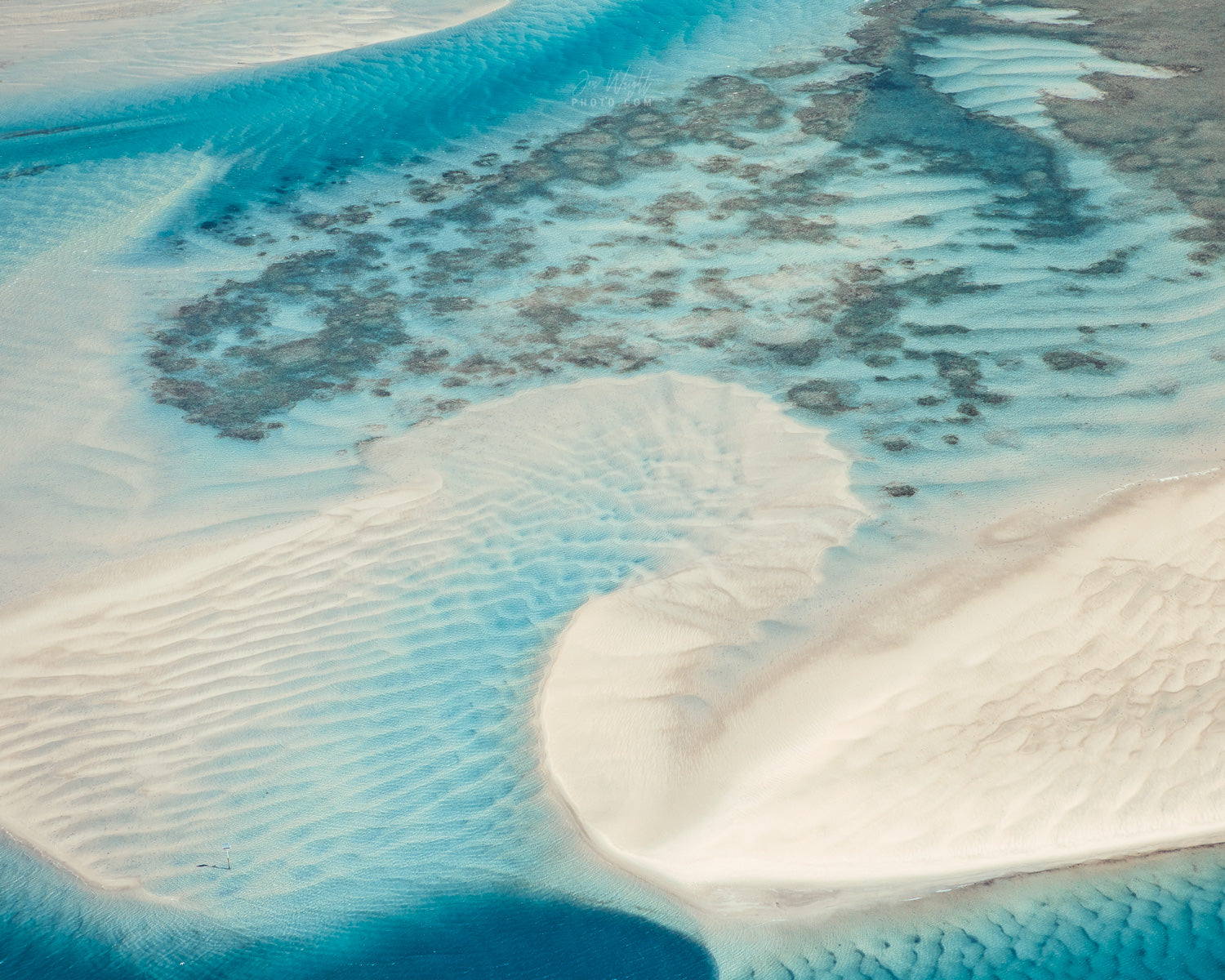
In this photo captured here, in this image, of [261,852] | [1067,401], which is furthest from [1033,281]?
[261,852]

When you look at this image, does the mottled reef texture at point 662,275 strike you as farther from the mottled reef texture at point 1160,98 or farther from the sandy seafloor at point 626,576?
the mottled reef texture at point 1160,98

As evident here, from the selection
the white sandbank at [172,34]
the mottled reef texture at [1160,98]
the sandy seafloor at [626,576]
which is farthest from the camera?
the white sandbank at [172,34]

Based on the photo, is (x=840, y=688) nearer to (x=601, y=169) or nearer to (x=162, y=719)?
(x=162, y=719)

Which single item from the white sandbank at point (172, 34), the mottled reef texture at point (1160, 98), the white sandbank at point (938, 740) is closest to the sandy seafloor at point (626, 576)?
the white sandbank at point (938, 740)

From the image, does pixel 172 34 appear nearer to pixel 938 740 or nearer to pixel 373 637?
pixel 373 637

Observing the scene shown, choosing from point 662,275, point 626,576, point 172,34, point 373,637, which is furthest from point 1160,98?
point 172,34

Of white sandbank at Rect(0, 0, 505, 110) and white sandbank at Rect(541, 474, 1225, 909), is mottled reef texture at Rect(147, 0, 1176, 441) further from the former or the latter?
white sandbank at Rect(0, 0, 505, 110)

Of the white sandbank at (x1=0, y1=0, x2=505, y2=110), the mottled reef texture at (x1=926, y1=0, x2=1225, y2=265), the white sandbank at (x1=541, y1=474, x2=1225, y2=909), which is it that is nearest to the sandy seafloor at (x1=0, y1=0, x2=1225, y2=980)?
the white sandbank at (x1=541, y1=474, x2=1225, y2=909)
